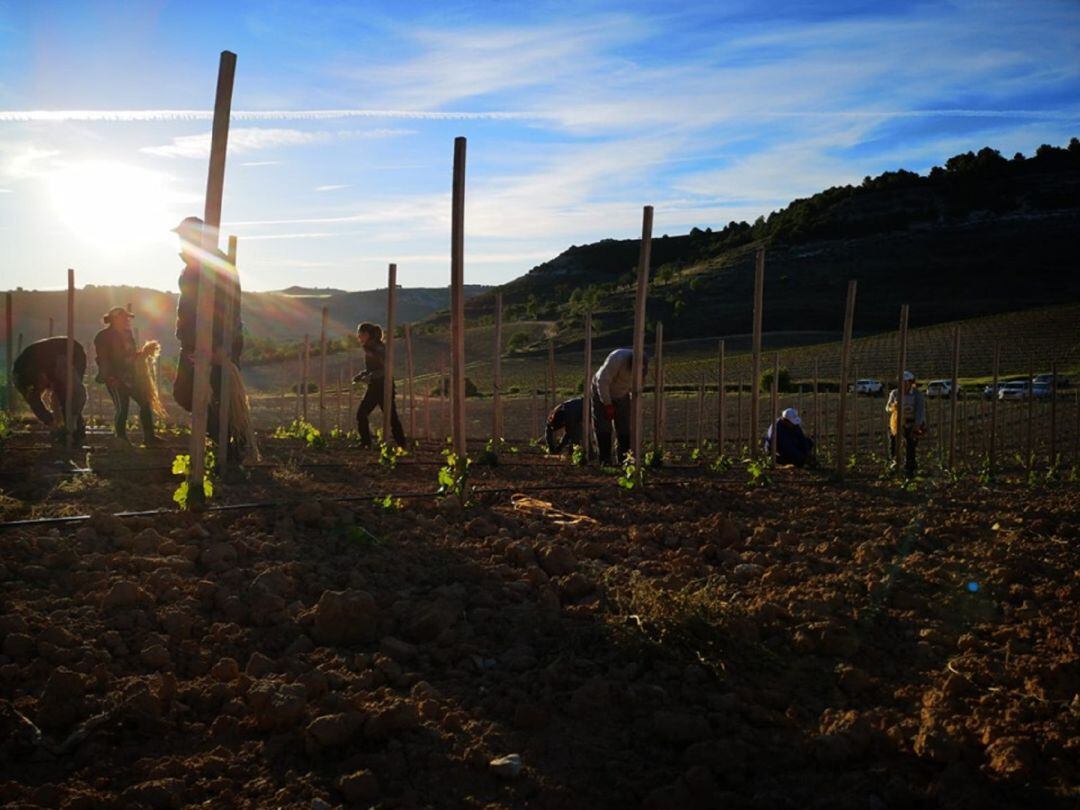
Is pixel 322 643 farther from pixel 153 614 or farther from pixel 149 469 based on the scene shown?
pixel 149 469

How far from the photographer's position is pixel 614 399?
989 centimetres

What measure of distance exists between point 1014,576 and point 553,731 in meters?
2.72

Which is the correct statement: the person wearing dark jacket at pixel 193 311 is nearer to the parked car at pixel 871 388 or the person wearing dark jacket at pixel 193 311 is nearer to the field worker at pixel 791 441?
the field worker at pixel 791 441

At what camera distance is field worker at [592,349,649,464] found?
9734 mm

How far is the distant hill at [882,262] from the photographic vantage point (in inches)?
2381

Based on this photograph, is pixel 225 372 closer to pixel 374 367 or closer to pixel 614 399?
pixel 374 367

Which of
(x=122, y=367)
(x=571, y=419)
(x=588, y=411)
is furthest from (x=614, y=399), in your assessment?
(x=122, y=367)

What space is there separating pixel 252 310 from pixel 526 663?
114m

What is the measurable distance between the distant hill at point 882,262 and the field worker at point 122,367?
146 ft

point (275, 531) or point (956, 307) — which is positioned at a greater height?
point (956, 307)

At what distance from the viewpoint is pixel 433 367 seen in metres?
49.5

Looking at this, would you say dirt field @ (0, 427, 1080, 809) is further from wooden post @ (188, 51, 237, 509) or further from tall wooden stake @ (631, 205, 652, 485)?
tall wooden stake @ (631, 205, 652, 485)

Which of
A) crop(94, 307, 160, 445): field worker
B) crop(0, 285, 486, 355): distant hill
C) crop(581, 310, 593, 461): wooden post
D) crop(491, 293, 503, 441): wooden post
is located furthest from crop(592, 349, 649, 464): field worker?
crop(0, 285, 486, 355): distant hill

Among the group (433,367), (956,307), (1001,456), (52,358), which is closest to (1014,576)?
(52,358)
